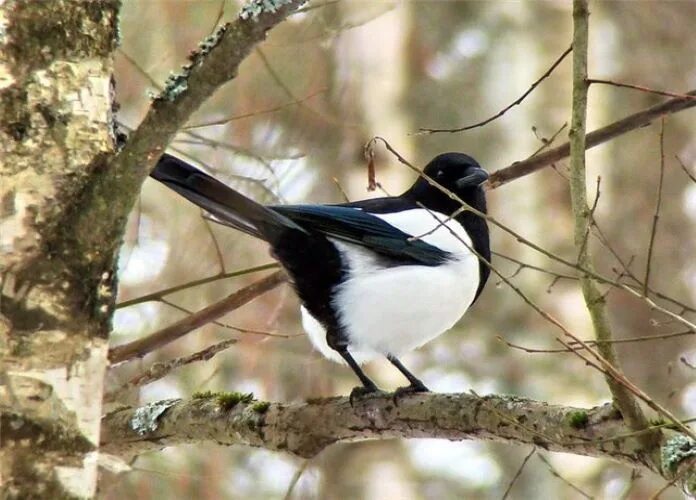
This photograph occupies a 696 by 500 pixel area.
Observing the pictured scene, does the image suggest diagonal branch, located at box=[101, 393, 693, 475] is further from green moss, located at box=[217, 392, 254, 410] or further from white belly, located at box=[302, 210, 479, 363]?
white belly, located at box=[302, 210, 479, 363]

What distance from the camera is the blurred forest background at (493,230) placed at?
4906mm

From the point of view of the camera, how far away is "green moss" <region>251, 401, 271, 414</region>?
89.1 inches

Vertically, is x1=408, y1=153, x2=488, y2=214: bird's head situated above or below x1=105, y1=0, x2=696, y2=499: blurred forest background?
below

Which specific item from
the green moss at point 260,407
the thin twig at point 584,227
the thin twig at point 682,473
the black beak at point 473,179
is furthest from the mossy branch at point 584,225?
the black beak at point 473,179

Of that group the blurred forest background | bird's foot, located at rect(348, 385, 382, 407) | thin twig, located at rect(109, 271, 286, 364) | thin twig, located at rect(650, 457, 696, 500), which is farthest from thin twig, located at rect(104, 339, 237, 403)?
the blurred forest background

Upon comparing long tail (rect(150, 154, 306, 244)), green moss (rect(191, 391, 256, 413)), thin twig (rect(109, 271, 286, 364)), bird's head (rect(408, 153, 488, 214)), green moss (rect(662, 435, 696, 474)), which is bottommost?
green moss (rect(662, 435, 696, 474))

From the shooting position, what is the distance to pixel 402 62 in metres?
5.89

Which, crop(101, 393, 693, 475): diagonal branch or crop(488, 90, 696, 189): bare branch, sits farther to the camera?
crop(488, 90, 696, 189): bare branch

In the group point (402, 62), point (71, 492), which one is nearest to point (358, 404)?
point (71, 492)

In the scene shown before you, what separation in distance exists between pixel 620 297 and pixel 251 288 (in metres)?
3.27

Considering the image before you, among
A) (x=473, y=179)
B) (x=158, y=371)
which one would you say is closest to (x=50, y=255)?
(x=158, y=371)

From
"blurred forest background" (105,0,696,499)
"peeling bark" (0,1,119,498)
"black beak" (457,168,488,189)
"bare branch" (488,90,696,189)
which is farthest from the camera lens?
"blurred forest background" (105,0,696,499)

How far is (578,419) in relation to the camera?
176 cm

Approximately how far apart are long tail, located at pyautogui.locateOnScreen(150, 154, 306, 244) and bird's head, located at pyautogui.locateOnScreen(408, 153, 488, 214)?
2.18 ft
